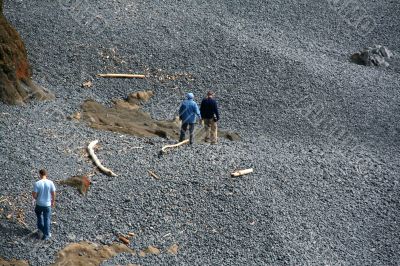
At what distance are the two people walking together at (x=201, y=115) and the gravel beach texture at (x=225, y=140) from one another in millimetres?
598

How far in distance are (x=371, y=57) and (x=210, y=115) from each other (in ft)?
33.9

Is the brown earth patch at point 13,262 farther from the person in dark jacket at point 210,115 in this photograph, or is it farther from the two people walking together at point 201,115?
the person in dark jacket at point 210,115

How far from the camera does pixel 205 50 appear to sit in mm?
26484

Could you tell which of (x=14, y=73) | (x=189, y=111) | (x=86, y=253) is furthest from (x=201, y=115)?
(x=86, y=253)

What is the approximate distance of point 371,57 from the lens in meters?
28.3

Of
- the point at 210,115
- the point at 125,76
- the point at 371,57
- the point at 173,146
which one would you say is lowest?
the point at 125,76

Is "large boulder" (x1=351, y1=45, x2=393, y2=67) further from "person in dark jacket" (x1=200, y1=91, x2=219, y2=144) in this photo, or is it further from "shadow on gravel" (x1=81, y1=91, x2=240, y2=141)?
"person in dark jacket" (x1=200, y1=91, x2=219, y2=144)

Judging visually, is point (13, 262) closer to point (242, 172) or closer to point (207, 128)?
point (242, 172)

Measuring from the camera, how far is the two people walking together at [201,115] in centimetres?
1994

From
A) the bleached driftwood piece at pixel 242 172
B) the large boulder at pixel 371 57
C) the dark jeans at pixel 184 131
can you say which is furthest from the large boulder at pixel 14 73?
the large boulder at pixel 371 57

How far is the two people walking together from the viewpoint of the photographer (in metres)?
19.9

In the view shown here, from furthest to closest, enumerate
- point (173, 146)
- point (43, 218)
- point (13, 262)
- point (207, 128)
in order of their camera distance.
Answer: point (207, 128) → point (173, 146) → point (43, 218) → point (13, 262)

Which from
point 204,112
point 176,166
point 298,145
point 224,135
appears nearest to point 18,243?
point 176,166

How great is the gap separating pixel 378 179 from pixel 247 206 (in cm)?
473
